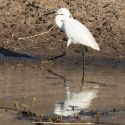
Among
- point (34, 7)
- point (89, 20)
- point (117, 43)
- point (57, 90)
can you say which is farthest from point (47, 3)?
point (57, 90)

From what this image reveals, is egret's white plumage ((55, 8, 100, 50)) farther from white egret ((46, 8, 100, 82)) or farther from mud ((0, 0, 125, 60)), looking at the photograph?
mud ((0, 0, 125, 60))

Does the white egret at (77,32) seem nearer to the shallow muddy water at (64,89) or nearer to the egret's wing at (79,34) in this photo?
the egret's wing at (79,34)

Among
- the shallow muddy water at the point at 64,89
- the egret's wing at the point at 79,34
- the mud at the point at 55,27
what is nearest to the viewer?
the shallow muddy water at the point at 64,89

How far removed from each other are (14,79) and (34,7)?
177 inches

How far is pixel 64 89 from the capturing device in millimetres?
8867

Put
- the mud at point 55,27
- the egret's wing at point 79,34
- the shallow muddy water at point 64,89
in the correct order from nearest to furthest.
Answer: the shallow muddy water at point 64,89 → the egret's wing at point 79,34 → the mud at point 55,27

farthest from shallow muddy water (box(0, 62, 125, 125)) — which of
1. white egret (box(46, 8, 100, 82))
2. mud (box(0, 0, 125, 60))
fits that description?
mud (box(0, 0, 125, 60))

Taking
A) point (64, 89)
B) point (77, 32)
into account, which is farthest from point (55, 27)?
point (64, 89)

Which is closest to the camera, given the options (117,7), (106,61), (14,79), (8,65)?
(14,79)

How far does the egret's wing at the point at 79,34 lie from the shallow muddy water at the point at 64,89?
497 millimetres

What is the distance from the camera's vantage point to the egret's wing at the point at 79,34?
35.8 ft

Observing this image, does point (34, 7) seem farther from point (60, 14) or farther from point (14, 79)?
Result: point (14, 79)

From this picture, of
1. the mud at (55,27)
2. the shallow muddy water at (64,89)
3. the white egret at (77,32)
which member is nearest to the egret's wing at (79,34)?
the white egret at (77,32)

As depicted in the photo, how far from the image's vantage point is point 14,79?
9.48 meters
